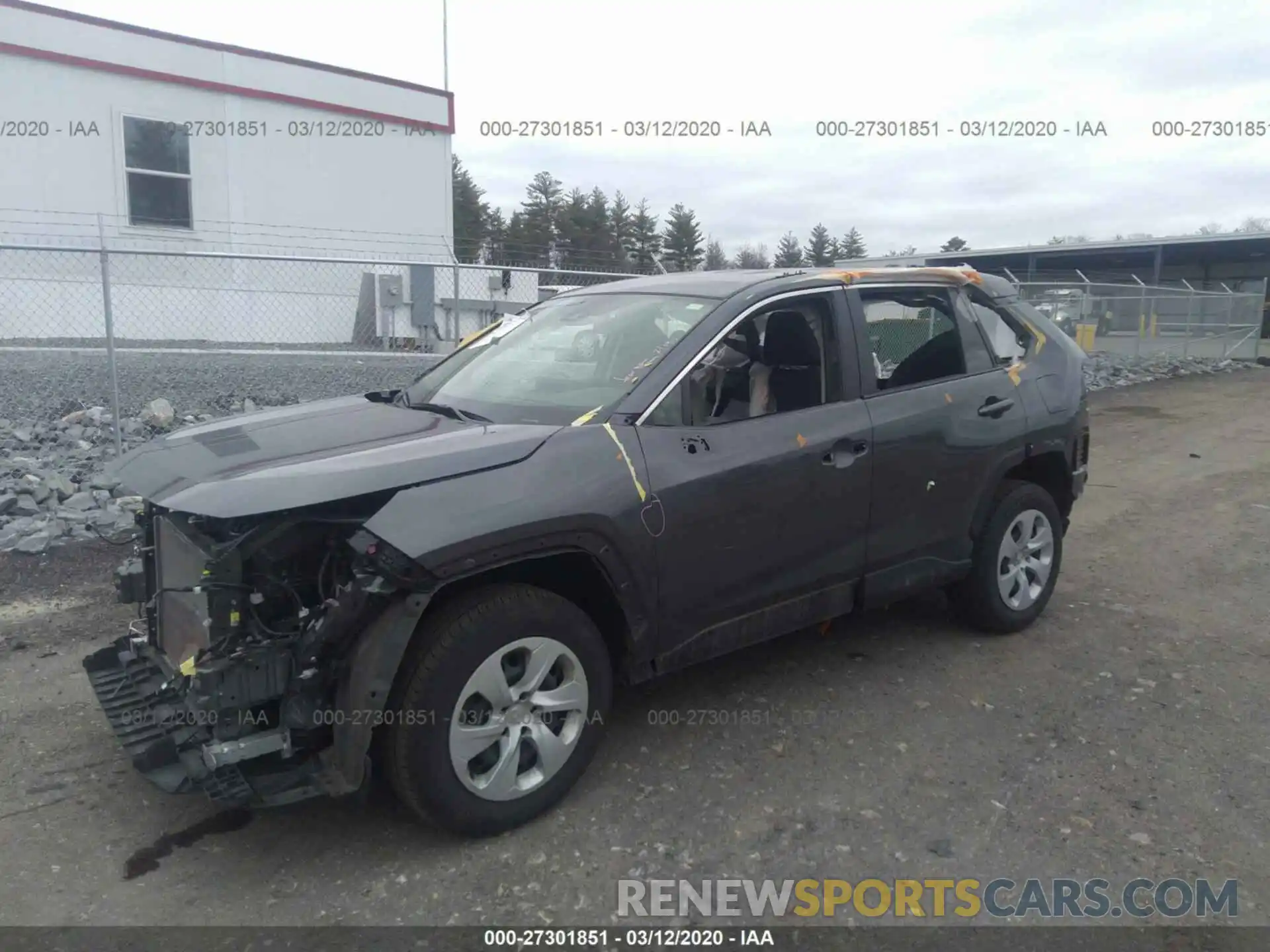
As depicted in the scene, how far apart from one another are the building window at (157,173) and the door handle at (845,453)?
12.8m

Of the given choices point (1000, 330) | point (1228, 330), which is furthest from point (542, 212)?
point (1000, 330)

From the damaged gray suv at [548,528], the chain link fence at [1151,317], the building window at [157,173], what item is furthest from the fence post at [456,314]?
the chain link fence at [1151,317]

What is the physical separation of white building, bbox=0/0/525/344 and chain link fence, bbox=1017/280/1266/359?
10.5 m

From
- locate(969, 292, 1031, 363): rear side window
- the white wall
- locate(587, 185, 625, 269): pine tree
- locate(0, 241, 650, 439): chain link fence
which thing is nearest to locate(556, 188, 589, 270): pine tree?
locate(587, 185, 625, 269): pine tree

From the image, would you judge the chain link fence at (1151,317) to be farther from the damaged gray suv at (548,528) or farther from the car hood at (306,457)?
the car hood at (306,457)

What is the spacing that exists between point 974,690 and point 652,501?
1.98 metres

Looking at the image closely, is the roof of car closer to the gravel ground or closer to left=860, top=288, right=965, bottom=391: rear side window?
left=860, top=288, right=965, bottom=391: rear side window

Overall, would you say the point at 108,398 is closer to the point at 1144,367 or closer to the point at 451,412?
the point at 451,412

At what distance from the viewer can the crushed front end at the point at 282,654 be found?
2846mm

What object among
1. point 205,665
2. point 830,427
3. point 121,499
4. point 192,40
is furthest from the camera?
point 192,40

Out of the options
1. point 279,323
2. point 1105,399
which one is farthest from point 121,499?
point 1105,399

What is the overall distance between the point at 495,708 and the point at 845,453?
180cm

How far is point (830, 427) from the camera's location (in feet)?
13.1

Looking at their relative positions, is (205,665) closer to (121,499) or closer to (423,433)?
(423,433)
